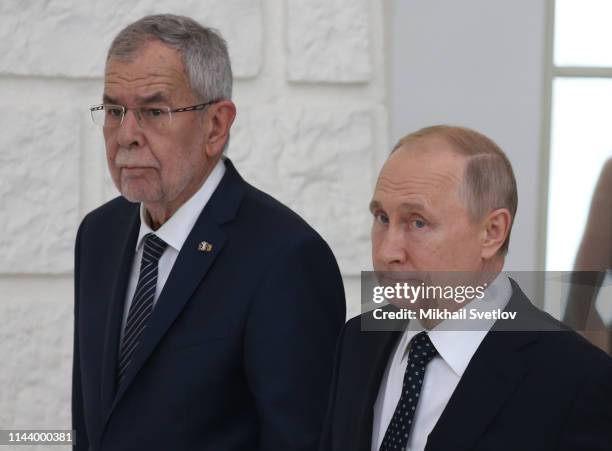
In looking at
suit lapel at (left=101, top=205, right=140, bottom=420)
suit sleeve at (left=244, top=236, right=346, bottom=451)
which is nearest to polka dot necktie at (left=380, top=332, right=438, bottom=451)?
suit sleeve at (left=244, top=236, right=346, bottom=451)

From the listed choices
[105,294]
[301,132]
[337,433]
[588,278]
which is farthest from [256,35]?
[337,433]

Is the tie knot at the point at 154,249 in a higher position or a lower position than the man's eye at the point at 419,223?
lower

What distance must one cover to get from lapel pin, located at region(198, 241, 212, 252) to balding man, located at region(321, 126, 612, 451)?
412mm

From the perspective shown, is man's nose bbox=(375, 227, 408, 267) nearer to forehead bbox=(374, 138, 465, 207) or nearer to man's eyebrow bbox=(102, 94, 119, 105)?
forehead bbox=(374, 138, 465, 207)

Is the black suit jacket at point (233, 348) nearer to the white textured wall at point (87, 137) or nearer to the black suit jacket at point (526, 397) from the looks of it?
the black suit jacket at point (526, 397)

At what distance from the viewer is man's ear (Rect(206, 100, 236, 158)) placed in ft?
7.32

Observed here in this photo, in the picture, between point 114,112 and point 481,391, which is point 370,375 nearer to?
point 481,391

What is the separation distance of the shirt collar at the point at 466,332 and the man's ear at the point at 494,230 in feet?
0.21

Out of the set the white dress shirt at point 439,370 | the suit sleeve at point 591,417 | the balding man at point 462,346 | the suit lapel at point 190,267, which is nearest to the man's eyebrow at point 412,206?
the balding man at point 462,346

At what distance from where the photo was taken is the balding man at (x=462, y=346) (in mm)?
1688

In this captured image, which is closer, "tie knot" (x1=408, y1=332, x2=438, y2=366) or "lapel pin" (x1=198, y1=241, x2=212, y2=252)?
"tie knot" (x1=408, y1=332, x2=438, y2=366)

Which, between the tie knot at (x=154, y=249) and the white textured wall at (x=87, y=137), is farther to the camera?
the white textured wall at (x=87, y=137)

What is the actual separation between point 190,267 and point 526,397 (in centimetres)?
68

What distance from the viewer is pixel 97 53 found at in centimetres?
261
